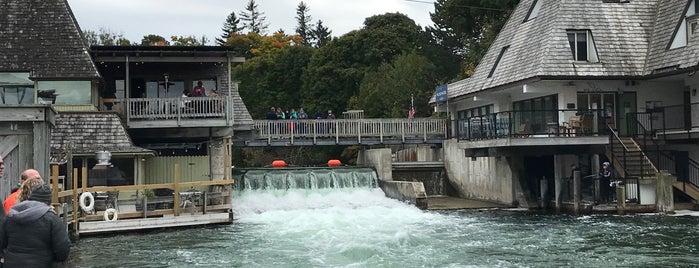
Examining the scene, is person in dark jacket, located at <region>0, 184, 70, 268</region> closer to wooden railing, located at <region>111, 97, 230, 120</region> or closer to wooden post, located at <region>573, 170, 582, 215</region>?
wooden railing, located at <region>111, 97, 230, 120</region>

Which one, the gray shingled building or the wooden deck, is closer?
the wooden deck

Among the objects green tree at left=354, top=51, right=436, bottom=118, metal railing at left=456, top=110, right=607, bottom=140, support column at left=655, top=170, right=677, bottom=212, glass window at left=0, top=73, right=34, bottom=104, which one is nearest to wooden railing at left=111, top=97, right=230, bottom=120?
glass window at left=0, top=73, right=34, bottom=104

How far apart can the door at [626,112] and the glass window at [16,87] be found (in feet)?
73.4

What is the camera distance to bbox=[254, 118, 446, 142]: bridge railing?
134 ft

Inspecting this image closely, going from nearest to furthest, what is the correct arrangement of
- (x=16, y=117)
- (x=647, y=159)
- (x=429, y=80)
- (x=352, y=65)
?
1. (x=16, y=117)
2. (x=647, y=159)
3. (x=429, y=80)
4. (x=352, y=65)

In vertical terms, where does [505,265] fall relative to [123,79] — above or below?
below

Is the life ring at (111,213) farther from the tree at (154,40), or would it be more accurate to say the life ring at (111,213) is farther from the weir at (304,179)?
the tree at (154,40)

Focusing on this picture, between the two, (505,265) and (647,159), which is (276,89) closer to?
(647,159)

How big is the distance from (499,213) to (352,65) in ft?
133

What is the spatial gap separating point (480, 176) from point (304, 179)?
830 centimetres

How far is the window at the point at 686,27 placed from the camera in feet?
96.2

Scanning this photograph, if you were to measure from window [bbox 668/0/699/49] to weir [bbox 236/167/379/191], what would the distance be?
1395cm

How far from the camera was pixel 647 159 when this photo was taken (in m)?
27.7

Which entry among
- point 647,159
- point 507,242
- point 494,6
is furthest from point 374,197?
point 494,6
